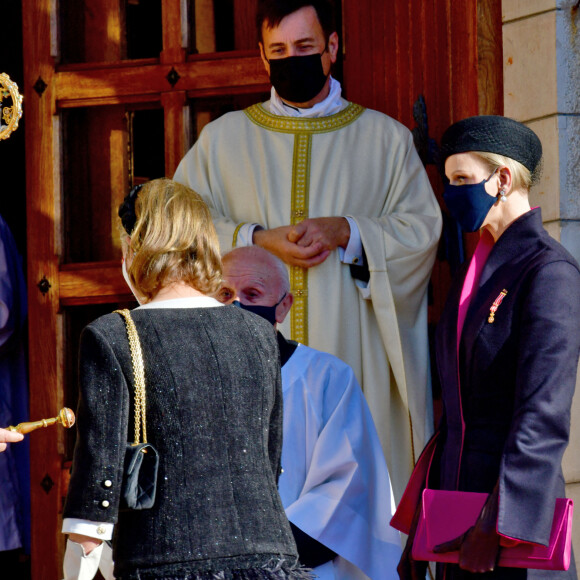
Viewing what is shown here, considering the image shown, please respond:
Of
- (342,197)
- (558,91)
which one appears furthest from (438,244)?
(558,91)

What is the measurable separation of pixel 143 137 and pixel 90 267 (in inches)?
23.2

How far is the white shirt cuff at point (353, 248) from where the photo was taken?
4809 mm

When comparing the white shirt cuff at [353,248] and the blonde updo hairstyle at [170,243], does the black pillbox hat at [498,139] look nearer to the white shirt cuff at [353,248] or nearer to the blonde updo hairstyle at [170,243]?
the white shirt cuff at [353,248]

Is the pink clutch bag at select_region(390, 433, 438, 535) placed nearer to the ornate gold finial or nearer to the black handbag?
the black handbag

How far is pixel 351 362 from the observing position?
485 centimetres

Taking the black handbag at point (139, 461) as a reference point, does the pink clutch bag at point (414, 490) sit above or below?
below

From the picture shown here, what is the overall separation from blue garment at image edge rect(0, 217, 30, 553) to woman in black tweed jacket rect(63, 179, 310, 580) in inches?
93.8

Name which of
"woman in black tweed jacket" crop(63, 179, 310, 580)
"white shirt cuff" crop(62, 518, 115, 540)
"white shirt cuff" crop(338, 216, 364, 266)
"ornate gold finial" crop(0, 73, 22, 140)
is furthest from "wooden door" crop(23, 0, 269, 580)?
"white shirt cuff" crop(62, 518, 115, 540)

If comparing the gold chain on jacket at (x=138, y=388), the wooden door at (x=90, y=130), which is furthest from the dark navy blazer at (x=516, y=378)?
the wooden door at (x=90, y=130)

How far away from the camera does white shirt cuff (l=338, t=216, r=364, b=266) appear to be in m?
4.81

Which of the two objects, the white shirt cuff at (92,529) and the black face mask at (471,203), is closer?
the white shirt cuff at (92,529)

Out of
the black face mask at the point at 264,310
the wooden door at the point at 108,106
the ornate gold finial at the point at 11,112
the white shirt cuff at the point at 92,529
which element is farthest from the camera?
the wooden door at the point at 108,106

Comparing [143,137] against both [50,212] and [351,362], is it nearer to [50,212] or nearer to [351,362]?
[50,212]

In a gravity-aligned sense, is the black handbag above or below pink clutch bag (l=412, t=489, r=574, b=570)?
above
